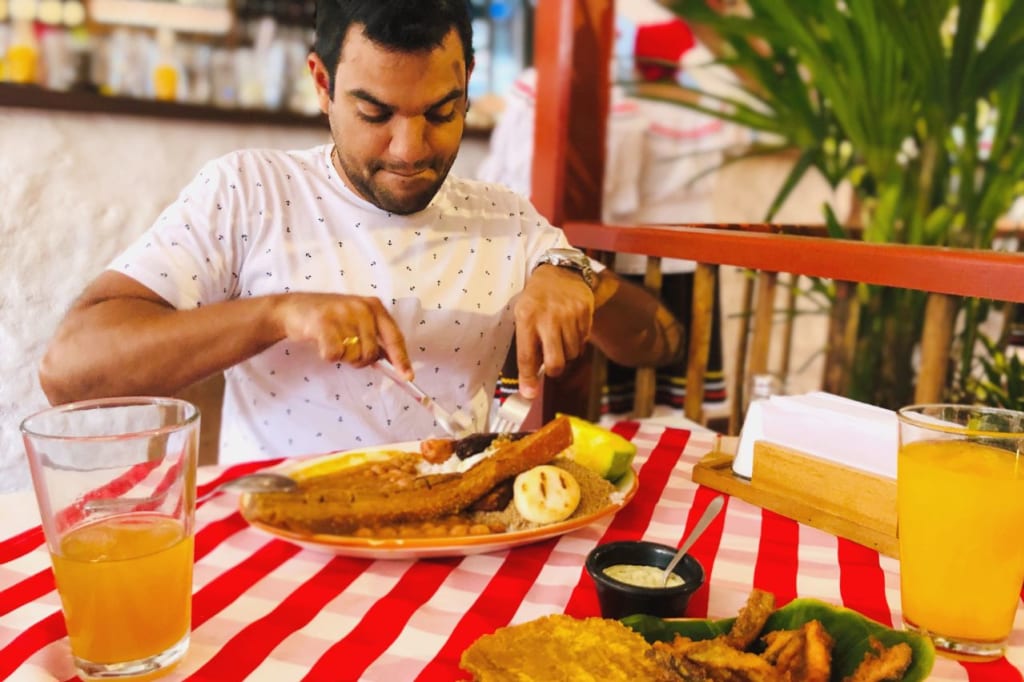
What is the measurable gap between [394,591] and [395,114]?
2.90ft

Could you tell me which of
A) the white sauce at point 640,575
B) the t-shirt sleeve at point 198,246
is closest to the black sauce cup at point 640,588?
the white sauce at point 640,575

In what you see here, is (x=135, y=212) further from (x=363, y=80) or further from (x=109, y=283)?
(x=363, y=80)

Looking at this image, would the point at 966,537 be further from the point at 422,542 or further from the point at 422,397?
the point at 422,397

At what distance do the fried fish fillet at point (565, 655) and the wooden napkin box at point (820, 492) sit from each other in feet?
1.43

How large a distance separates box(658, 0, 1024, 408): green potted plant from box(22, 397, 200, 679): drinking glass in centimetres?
189

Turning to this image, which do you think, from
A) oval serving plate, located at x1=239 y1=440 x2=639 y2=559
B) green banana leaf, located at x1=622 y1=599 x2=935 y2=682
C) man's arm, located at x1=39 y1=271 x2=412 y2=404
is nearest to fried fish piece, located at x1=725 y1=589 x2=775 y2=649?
green banana leaf, located at x1=622 y1=599 x2=935 y2=682

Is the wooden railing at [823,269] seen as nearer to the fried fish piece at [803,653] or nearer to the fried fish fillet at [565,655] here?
the fried fish piece at [803,653]

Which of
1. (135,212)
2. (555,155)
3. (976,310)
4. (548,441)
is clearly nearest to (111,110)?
(135,212)

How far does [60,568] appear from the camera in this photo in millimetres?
675

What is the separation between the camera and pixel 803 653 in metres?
0.65

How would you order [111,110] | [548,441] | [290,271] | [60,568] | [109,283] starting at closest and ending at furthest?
[60,568]
[548,441]
[109,283]
[290,271]
[111,110]

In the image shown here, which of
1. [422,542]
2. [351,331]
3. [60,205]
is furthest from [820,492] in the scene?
[60,205]

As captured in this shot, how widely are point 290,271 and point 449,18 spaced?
545mm

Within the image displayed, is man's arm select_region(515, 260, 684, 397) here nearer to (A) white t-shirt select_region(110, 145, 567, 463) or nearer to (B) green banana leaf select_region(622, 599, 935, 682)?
(A) white t-shirt select_region(110, 145, 567, 463)
